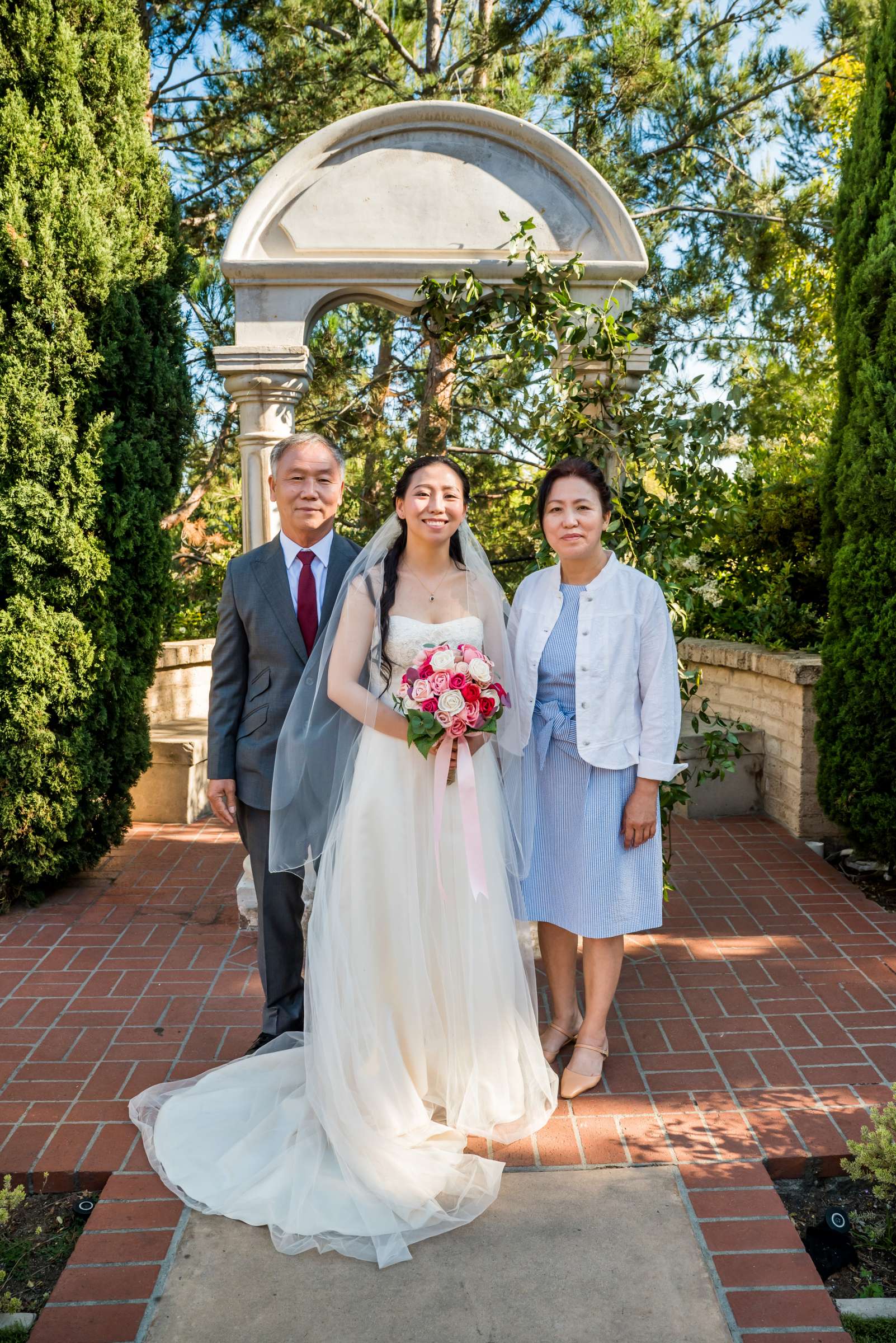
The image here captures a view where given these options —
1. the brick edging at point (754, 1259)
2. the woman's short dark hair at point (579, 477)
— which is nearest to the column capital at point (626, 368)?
the woman's short dark hair at point (579, 477)

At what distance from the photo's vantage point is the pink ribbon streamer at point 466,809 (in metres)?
2.90

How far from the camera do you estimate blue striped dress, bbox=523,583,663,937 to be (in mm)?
3174

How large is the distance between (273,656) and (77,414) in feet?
7.49

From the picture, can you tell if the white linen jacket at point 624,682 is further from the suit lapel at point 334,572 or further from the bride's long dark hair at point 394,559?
the suit lapel at point 334,572

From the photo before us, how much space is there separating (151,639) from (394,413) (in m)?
5.45

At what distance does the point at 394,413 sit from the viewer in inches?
392

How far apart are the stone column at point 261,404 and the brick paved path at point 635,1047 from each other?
195 centimetres

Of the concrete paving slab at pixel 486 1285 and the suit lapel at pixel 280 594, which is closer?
the concrete paving slab at pixel 486 1285

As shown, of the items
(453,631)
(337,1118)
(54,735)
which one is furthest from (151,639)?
(337,1118)

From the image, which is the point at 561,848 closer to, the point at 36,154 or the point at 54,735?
the point at 54,735

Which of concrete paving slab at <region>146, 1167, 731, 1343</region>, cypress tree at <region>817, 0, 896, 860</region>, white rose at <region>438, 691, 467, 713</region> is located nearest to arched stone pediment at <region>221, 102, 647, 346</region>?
cypress tree at <region>817, 0, 896, 860</region>

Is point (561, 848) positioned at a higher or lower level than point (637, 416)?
lower

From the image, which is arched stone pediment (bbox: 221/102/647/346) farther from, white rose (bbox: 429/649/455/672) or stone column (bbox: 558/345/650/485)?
white rose (bbox: 429/649/455/672)

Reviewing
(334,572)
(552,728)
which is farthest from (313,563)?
(552,728)
